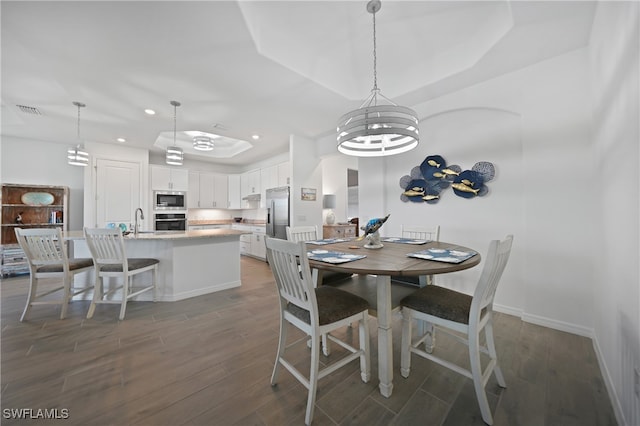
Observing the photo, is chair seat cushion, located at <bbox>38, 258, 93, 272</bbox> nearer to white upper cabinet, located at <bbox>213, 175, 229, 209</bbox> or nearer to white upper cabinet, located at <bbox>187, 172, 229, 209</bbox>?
white upper cabinet, located at <bbox>187, 172, 229, 209</bbox>

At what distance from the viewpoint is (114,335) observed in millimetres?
2186

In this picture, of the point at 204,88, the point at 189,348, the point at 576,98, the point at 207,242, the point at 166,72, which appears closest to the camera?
the point at 189,348

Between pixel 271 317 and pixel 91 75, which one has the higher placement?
pixel 91 75

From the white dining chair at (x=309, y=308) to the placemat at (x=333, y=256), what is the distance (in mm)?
180

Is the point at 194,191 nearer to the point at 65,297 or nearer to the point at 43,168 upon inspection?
the point at 43,168

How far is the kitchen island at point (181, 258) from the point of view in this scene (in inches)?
119

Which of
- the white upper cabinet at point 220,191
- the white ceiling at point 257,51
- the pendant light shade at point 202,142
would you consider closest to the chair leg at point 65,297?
the white ceiling at point 257,51

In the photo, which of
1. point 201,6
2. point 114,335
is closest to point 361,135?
point 201,6

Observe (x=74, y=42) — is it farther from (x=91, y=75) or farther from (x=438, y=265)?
(x=438, y=265)

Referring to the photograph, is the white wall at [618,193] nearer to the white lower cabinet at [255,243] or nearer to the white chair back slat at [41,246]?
the white chair back slat at [41,246]

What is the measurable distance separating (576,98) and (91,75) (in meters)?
4.82

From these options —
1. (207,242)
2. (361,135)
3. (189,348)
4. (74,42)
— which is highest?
(74,42)

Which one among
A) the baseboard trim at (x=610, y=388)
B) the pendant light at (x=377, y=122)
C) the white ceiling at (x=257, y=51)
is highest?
the white ceiling at (x=257, y=51)

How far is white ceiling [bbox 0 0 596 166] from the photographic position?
6.04 ft
